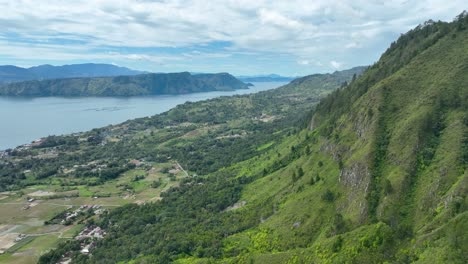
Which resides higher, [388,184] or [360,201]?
[388,184]

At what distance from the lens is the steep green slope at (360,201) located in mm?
85375

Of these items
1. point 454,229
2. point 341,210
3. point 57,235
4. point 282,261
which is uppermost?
point 454,229

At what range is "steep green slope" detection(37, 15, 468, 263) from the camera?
8538 cm

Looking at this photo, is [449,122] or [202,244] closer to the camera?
[449,122]

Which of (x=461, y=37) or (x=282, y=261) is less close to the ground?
(x=461, y=37)

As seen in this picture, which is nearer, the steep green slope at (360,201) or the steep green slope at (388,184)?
the steep green slope at (388,184)

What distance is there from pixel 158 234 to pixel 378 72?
411ft

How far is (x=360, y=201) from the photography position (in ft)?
348

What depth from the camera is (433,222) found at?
8319 cm

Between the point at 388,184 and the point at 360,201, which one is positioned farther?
the point at 360,201

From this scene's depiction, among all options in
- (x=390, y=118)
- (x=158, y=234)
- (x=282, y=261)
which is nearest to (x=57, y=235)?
(x=158, y=234)

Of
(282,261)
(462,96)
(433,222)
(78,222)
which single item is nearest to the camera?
(433,222)

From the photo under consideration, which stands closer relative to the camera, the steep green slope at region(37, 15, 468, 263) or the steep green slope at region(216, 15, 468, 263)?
the steep green slope at region(216, 15, 468, 263)

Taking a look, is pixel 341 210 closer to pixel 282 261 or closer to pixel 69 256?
pixel 282 261
